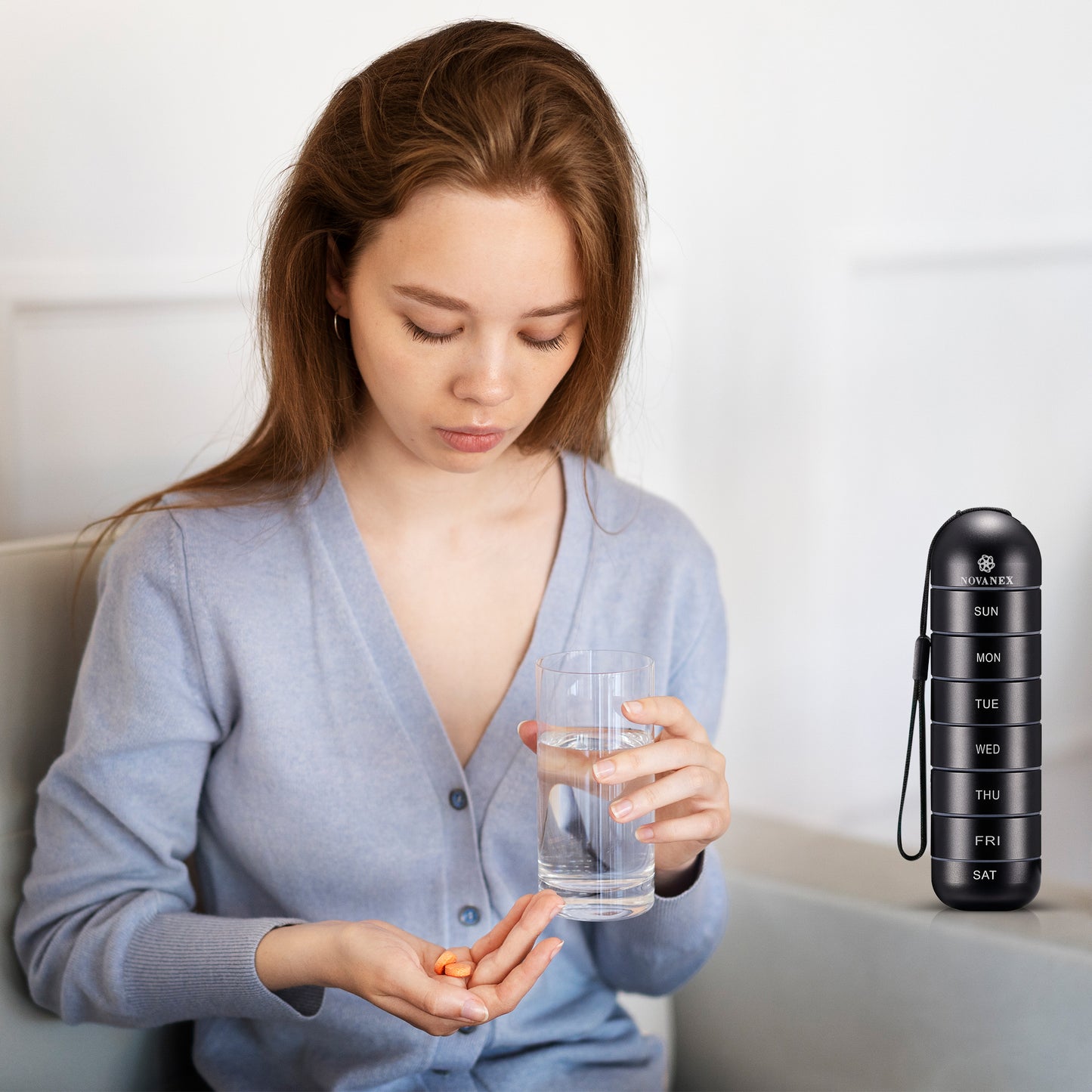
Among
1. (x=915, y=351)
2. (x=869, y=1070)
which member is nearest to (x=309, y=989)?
(x=869, y=1070)

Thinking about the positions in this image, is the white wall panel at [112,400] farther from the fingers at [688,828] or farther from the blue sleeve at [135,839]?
the fingers at [688,828]

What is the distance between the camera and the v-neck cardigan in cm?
105

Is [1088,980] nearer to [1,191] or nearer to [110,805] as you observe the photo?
[110,805]

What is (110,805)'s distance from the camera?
1.05 metres

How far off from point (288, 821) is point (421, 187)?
0.57m

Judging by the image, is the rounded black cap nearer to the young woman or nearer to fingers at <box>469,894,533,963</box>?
the young woman

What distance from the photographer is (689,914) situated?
3.76ft

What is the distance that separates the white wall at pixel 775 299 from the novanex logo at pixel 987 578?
815 millimetres

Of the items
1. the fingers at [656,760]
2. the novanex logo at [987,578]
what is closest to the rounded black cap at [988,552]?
the novanex logo at [987,578]

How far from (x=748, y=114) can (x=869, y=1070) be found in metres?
1.47

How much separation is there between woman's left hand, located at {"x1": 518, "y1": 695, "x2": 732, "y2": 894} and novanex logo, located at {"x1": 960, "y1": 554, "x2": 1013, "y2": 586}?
0.26 metres

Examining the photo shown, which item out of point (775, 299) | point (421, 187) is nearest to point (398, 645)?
point (421, 187)

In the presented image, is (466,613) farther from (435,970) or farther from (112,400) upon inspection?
(112,400)

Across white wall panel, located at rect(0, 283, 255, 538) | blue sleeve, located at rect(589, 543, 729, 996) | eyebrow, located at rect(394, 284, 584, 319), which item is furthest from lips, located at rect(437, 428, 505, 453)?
white wall panel, located at rect(0, 283, 255, 538)
